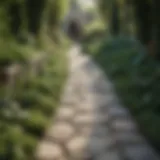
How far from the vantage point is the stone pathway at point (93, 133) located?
3.83 metres

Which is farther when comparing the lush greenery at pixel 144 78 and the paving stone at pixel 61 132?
the lush greenery at pixel 144 78

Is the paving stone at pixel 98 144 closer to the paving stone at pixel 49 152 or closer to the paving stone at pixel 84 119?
the paving stone at pixel 49 152

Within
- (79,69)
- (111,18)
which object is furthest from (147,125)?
(111,18)

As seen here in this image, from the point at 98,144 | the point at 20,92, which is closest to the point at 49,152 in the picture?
the point at 98,144

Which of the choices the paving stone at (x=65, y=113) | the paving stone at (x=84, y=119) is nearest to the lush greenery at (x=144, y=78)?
the paving stone at (x=84, y=119)

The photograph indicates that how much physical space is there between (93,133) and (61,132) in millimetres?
423

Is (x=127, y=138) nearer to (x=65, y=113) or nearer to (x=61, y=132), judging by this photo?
(x=61, y=132)

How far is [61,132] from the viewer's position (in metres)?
4.56

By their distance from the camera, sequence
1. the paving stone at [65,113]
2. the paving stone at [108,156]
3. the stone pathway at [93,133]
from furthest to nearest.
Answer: the paving stone at [65,113], the stone pathway at [93,133], the paving stone at [108,156]

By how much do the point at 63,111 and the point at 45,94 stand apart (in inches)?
28.8

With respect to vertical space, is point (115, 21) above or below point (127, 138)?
above

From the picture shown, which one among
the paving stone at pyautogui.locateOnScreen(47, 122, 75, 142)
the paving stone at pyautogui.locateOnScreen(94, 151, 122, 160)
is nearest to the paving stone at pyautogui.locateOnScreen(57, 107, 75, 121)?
the paving stone at pyautogui.locateOnScreen(47, 122, 75, 142)

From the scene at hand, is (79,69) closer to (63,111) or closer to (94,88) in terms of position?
(94,88)

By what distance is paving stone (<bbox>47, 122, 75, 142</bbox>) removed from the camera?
4.38 meters
